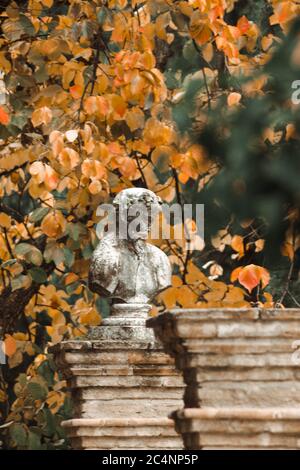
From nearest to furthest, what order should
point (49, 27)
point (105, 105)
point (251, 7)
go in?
point (105, 105), point (49, 27), point (251, 7)

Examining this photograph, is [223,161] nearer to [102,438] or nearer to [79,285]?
[102,438]

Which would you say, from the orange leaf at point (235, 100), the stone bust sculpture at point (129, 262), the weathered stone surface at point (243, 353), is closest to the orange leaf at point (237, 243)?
the stone bust sculpture at point (129, 262)

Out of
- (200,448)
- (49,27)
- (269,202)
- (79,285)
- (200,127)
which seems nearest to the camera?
(269,202)

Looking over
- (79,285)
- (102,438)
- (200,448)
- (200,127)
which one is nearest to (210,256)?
(79,285)

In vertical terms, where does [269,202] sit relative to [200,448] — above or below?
above

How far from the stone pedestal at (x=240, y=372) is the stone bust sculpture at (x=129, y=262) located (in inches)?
113

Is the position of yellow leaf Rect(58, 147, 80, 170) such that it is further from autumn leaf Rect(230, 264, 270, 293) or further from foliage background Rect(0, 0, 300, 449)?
autumn leaf Rect(230, 264, 270, 293)

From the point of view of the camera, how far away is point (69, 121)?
10.6 m

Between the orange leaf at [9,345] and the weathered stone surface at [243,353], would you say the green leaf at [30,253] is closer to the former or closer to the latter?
the orange leaf at [9,345]

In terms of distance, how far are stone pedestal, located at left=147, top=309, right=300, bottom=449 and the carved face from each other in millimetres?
2960

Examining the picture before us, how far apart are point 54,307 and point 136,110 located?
2.13 meters

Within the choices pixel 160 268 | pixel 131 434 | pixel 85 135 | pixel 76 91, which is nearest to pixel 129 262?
pixel 160 268

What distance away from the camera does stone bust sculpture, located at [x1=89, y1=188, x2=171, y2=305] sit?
323 inches

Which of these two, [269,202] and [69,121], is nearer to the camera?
[269,202]
